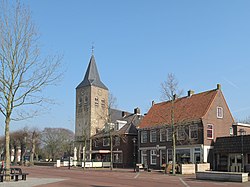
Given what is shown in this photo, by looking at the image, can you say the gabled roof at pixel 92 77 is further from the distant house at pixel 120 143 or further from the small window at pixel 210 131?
the small window at pixel 210 131

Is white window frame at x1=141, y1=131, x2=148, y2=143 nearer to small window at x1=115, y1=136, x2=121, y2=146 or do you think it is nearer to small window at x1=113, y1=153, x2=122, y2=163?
small window at x1=115, y1=136, x2=121, y2=146

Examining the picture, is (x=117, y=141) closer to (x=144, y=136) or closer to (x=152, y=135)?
(x=144, y=136)

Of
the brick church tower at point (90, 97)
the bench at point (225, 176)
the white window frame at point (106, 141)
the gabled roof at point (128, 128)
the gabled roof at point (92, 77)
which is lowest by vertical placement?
the bench at point (225, 176)

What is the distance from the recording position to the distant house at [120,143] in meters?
55.6

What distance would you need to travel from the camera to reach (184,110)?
47562mm

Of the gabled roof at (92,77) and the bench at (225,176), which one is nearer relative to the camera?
the bench at (225,176)

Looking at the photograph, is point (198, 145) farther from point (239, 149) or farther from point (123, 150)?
point (123, 150)

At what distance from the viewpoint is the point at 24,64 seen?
72.6ft

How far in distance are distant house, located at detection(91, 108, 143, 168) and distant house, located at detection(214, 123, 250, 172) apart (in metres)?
15.1

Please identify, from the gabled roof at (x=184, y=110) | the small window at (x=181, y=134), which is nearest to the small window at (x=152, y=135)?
the gabled roof at (x=184, y=110)

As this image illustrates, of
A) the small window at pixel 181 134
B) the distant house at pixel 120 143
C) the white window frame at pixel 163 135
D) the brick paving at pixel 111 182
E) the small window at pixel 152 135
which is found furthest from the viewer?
the distant house at pixel 120 143

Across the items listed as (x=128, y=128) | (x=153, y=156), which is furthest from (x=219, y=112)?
(x=128, y=128)

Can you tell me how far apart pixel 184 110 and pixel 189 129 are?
12.9ft

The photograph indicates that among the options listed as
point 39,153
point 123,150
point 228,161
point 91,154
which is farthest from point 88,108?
point 228,161
